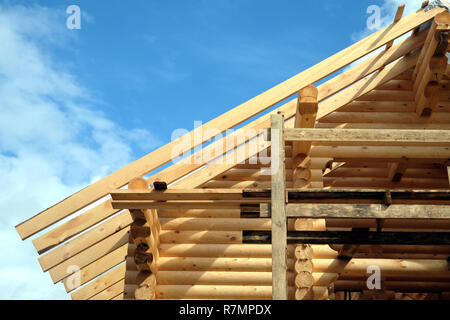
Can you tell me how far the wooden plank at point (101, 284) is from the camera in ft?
34.9

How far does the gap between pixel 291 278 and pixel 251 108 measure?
3.30 m

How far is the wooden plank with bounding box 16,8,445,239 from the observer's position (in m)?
8.08

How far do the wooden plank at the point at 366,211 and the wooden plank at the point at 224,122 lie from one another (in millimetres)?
2631

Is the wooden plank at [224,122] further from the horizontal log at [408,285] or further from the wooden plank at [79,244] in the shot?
the horizontal log at [408,285]

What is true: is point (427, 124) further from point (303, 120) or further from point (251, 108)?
point (251, 108)

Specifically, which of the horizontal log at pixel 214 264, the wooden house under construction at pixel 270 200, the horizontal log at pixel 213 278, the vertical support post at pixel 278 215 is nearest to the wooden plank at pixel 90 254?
the wooden house under construction at pixel 270 200

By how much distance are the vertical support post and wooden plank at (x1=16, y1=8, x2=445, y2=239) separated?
1840 mm

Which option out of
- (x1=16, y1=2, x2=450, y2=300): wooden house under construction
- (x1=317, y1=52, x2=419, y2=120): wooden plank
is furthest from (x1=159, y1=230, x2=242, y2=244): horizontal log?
(x1=317, y1=52, x2=419, y2=120): wooden plank

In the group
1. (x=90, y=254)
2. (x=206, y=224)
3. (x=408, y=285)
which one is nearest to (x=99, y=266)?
(x=90, y=254)

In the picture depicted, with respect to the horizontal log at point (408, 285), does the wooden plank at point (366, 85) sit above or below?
above

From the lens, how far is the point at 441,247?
10.4m

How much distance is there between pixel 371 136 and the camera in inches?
264

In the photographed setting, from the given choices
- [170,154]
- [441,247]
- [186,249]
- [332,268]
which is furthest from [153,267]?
[441,247]

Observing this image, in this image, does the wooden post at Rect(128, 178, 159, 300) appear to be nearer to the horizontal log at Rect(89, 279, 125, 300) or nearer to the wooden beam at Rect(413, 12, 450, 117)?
the horizontal log at Rect(89, 279, 125, 300)
